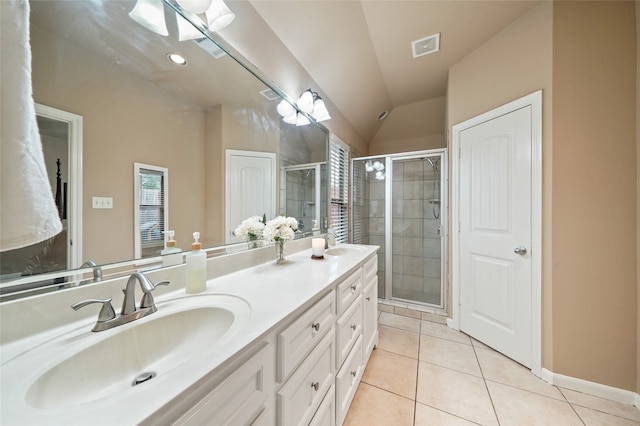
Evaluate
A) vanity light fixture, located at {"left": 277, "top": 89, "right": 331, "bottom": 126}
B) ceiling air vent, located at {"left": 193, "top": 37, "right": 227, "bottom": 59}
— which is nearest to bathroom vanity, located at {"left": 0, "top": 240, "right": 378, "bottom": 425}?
ceiling air vent, located at {"left": 193, "top": 37, "right": 227, "bottom": 59}

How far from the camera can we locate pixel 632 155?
1343mm

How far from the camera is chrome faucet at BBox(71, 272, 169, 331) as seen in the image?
Answer: 0.64m

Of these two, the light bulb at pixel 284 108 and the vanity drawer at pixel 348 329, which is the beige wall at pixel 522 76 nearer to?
the vanity drawer at pixel 348 329

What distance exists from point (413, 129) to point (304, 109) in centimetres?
235

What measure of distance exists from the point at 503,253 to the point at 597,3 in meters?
1.69

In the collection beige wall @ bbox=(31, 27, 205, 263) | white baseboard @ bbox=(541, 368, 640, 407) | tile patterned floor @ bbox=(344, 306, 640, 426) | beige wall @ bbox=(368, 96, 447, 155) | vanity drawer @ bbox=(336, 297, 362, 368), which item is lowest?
tile patterned floor @ bbox=(344, 306, 640, 426)

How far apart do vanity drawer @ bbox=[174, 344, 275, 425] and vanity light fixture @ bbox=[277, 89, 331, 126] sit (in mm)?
1535

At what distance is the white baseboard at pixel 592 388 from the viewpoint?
4.46 ft

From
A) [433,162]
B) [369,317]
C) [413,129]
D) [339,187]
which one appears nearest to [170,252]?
[369,317]

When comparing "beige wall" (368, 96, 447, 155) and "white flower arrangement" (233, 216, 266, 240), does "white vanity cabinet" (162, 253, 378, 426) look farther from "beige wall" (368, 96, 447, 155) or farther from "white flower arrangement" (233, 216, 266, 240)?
"beige wall" (368, 96, 447, 155)

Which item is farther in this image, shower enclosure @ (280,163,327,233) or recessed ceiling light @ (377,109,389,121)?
recessed ceiling light @ (377,109,389,121)

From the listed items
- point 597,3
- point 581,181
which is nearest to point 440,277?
point 581,181

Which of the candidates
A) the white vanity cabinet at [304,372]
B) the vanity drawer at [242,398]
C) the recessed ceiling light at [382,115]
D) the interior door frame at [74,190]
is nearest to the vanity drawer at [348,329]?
the white vanity cabinet at [304,372]

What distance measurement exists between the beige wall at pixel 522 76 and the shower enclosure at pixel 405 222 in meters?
0.83
